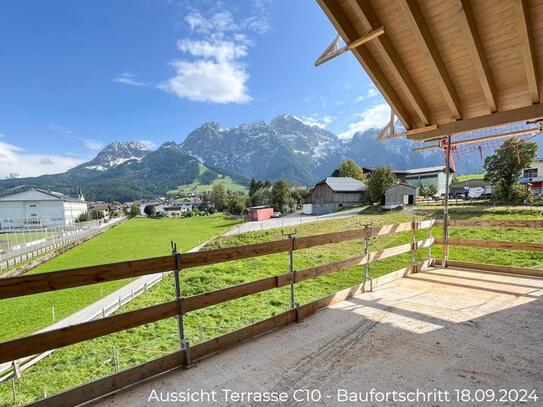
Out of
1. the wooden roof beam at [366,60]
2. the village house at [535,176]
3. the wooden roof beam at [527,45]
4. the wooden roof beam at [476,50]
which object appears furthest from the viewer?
the village house at [535,176]

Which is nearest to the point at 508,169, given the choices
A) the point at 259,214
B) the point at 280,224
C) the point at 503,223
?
the point at 280,224

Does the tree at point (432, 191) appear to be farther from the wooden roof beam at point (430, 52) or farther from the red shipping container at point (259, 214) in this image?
the wooden roof beam at point (430, 52)

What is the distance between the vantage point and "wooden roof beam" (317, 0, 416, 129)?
3732 mm

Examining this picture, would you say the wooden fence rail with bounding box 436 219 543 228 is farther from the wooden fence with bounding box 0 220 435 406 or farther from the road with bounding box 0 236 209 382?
the road with bounding box 0 236 209 382

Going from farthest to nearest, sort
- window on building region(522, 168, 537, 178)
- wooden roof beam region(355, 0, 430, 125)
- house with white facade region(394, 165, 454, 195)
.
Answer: house with white facade region(394, 165, 454, 195), window on building region(522, 168, 537, 178), wooden roof beam region(355, 0, 430, 125)

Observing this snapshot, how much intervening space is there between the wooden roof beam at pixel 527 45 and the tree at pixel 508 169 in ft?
85.7

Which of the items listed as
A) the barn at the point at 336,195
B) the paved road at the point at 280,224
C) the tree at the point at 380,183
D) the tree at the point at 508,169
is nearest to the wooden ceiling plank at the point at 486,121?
the tree at the point at 508,169

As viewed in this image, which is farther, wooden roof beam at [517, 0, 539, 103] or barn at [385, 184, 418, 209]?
barn at [385, 184, 418, 209]

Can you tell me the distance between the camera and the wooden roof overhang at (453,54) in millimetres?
3406

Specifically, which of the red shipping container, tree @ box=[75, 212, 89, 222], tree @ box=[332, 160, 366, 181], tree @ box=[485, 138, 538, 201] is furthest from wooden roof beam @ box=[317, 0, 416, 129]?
tree @ box=[75, 212, 89, 222]

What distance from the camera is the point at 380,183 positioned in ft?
124

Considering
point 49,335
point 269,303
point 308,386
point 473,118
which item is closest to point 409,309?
point 308,386

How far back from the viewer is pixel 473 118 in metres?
4.82

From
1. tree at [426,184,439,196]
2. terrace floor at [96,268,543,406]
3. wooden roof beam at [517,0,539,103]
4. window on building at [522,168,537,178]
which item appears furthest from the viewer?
tree at [426,184,439,196]
